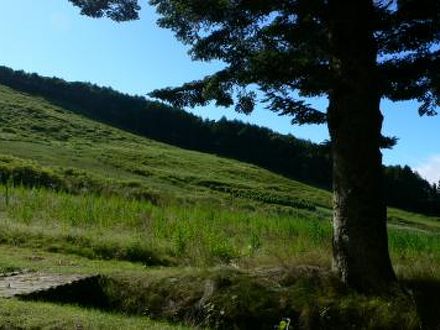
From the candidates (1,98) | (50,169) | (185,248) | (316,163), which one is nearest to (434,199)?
(316,163)

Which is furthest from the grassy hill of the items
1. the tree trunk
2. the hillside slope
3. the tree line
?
the tree line

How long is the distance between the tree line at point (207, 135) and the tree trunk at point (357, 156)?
94731 mm

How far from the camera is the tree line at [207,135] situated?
4161 inches

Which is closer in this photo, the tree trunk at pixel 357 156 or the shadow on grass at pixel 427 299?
the shadow on grass at pixel 427 299

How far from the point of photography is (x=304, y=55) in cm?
900

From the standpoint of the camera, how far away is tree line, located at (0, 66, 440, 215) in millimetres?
105688

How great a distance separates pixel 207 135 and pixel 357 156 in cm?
10450

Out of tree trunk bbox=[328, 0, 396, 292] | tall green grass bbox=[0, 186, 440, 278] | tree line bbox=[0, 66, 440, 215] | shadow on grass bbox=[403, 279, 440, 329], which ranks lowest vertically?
tall green grass bbox=[0, 186, 440, 278]

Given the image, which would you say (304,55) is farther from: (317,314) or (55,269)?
(55,269)

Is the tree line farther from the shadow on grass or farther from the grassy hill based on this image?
the shadow on grass

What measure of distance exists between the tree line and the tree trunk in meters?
94.7

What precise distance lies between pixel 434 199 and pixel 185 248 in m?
100

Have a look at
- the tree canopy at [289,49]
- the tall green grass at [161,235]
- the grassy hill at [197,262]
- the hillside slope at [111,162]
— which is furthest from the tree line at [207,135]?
Answer: the tree canopy at [289,49]

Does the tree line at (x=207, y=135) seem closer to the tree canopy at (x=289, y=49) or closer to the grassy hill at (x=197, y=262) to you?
the grassy hill at (x=197, y=262)
